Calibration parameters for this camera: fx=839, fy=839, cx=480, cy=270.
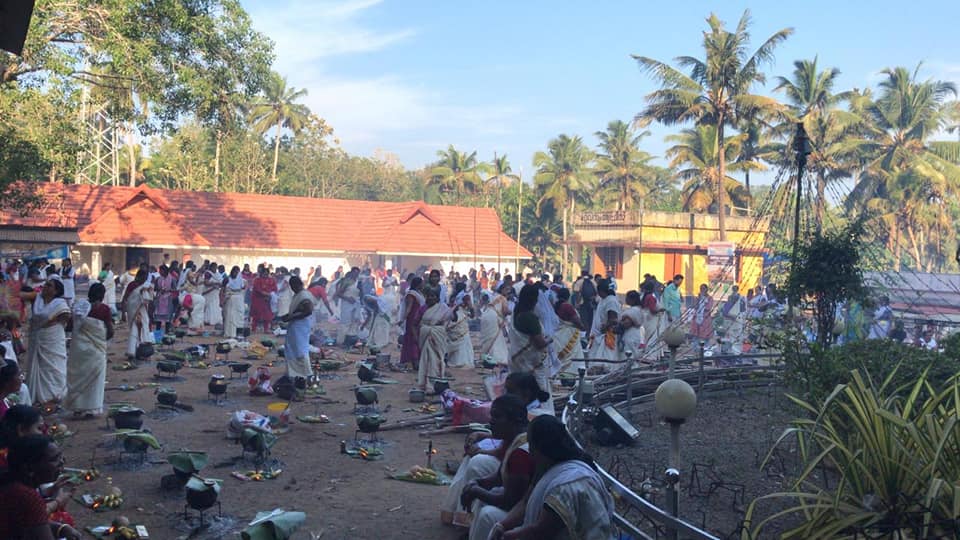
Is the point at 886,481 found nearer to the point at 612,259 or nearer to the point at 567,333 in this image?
the point at 567,333

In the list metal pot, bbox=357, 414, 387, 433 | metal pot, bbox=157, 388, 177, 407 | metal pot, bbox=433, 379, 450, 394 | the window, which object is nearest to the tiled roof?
the window

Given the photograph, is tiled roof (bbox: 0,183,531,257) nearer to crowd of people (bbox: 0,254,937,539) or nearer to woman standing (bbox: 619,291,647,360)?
crowd of people (bbox: 0,254,937,539)

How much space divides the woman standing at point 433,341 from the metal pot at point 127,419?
4556 mm

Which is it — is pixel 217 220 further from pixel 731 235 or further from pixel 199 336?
pixel 731 235

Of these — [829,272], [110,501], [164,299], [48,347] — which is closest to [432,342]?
[48,347]

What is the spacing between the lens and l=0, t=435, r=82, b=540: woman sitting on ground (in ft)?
13.6

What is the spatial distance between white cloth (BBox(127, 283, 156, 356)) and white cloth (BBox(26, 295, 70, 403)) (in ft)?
15.5

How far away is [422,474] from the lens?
320 inches

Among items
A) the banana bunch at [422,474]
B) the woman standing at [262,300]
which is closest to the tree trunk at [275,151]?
the woman standing at [262,300]

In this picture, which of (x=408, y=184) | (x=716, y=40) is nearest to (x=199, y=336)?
(x=716, y=40)

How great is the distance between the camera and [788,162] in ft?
45.4

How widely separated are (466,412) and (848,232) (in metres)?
5.68

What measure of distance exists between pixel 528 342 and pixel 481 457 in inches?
130

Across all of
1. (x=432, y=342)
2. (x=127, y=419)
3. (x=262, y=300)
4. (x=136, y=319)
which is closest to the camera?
A: (x=127, y=419)
